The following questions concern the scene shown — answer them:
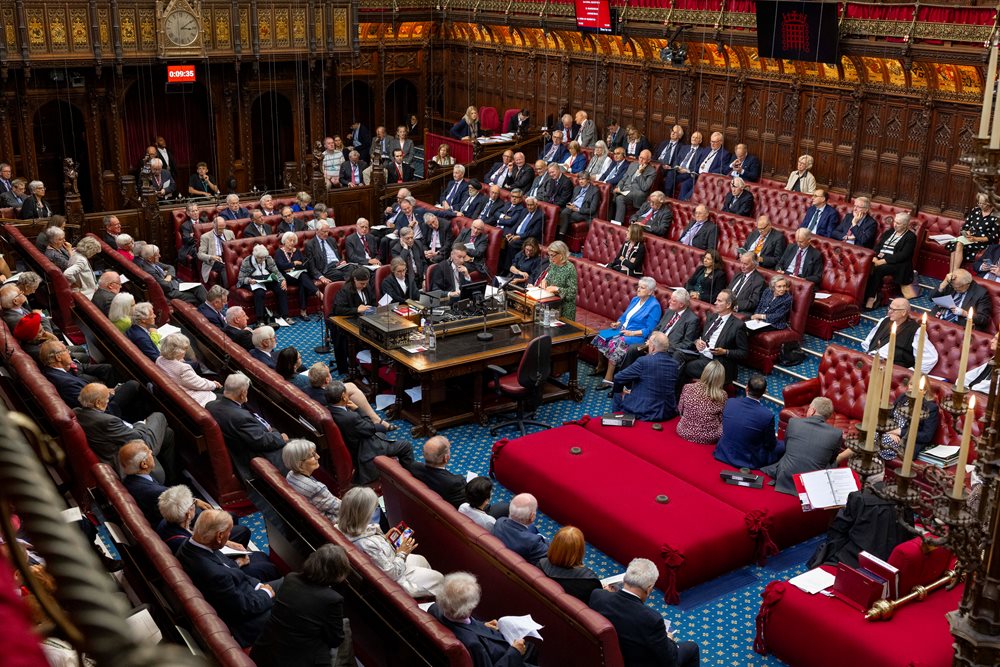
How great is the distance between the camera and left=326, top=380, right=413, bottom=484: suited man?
24.9 ft

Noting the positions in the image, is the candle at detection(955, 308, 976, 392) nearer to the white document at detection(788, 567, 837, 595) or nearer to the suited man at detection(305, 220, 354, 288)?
the white document at detection(788, 567, 837, 595)

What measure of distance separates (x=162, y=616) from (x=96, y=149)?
1399 centimetres

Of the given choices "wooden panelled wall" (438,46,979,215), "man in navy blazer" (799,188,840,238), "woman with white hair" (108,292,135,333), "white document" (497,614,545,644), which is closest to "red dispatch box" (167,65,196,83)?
"wooden panelled wall" (438,46,979,215)

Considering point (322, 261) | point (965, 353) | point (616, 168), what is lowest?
point (322, 261)

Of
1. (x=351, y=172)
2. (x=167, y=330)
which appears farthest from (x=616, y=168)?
(x=167, y=330)

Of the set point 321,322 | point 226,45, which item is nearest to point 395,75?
point 226,45

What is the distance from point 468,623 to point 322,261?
8292mm

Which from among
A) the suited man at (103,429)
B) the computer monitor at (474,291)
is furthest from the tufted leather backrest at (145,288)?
the suited man at (103,429)

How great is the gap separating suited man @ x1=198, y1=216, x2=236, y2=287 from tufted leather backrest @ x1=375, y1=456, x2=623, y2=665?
21.6 feet

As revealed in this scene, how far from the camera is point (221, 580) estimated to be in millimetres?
5098

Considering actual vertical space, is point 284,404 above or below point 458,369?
above

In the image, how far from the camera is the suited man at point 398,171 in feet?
55.5

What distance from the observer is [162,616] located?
480cm

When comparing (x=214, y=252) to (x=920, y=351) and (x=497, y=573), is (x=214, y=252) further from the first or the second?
(x=920, y=351)
